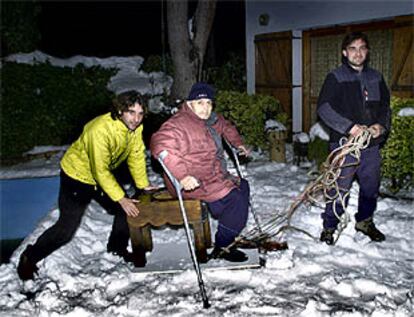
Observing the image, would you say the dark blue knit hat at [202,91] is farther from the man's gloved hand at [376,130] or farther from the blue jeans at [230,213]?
the man's gloved hand at [376,130]

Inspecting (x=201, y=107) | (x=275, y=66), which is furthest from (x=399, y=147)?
(x=275, y=66)

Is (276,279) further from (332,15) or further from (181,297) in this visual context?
(332,15)

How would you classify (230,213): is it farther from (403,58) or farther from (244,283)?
(403,58)

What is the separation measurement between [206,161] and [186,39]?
6149 mm

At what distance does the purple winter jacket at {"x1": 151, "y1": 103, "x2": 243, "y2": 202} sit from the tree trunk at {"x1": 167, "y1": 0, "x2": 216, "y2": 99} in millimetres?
5743

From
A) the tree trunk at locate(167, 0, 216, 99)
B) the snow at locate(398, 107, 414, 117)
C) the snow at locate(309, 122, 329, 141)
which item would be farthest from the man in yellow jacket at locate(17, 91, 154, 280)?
the tree trunk at locate(167, 0, 216, 99)

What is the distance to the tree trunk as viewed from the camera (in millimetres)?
9805

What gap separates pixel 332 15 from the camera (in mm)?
9188

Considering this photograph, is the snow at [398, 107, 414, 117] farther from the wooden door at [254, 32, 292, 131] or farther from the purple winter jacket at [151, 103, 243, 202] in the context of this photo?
the wooden door at [254, 32, 292, 131]

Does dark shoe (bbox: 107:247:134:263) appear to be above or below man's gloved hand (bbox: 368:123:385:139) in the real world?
below

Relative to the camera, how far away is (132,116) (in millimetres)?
4090

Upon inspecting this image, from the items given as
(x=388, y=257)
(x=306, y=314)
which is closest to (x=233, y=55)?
(x=388, y=257)

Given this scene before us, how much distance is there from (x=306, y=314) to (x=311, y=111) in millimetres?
7146

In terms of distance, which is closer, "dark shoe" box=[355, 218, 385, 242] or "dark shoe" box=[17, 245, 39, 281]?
"dark shoe" box=[17, 245, 39, 281]
